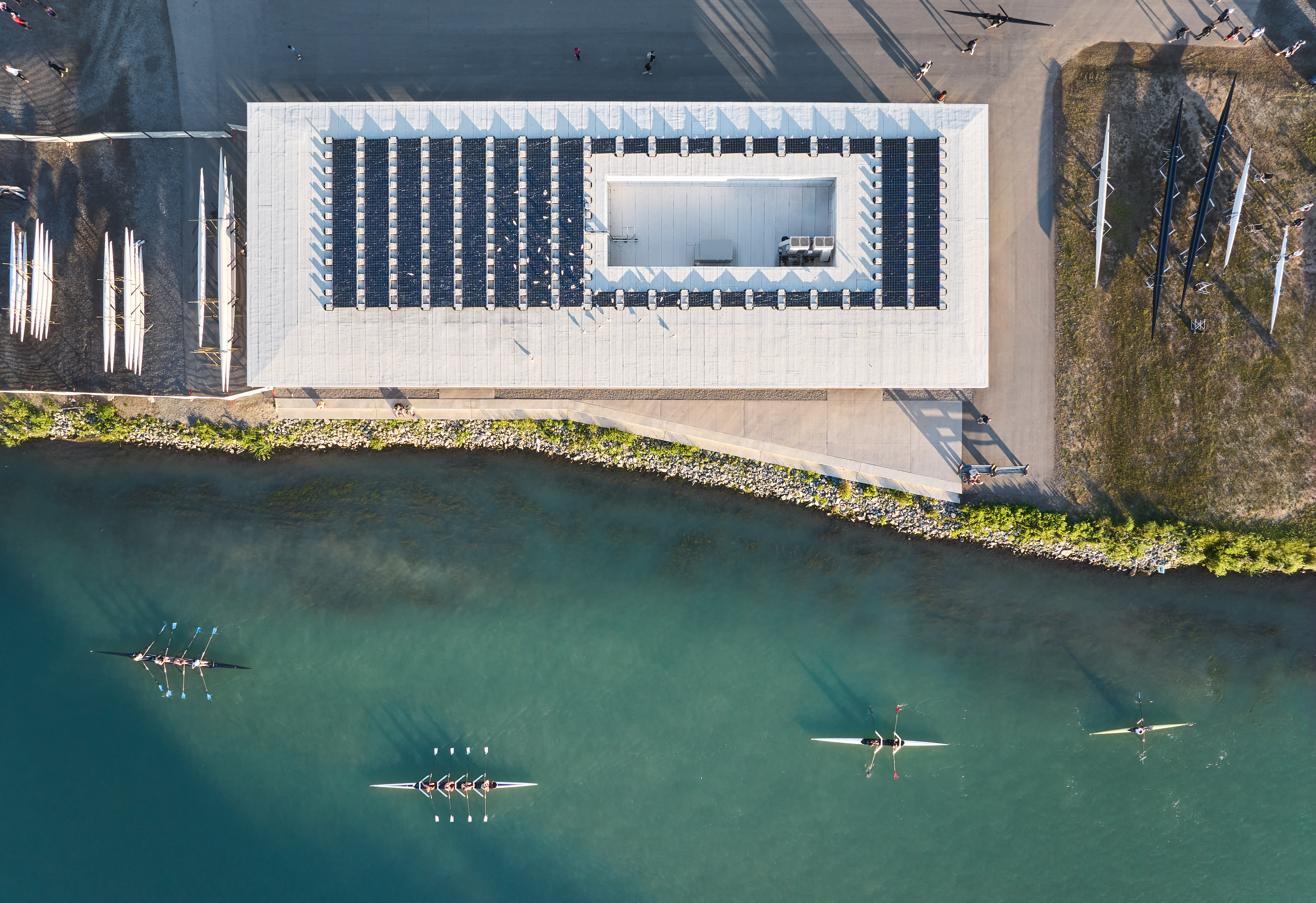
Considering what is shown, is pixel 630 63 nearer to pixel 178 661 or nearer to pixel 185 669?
pixel 178 661

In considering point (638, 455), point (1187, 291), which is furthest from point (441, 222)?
point (1187, 291)

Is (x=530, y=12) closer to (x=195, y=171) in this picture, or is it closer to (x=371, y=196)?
(x=371, y=196)

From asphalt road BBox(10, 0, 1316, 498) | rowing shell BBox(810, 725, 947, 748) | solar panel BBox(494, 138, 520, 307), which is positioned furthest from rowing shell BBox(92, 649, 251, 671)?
solar panel BBox(494, 138, 520, 307)

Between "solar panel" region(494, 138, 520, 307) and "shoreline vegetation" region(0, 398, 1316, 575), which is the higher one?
"solar panel" region(494, 138, 520, 307)

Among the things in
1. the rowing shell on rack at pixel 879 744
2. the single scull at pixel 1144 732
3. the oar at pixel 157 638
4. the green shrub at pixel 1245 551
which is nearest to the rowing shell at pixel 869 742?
the rowing shell on rack at pixel 879 744

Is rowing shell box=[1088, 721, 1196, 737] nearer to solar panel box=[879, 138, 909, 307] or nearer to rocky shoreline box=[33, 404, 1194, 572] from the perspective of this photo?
rocky shoreline box=[33, 404, 1194, 572]

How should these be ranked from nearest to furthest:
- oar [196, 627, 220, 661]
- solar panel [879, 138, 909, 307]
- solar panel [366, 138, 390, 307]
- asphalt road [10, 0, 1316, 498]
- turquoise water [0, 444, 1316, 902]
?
1. solar panel [366, 138, 390, 307]
2. solar panel [879, 138, 909, 307]
3. asphalt road [10, 0, 1316, 498]
4. turquoise water [0, 444, 1316, 902]
5. oar [196, 627, 220, 661]
